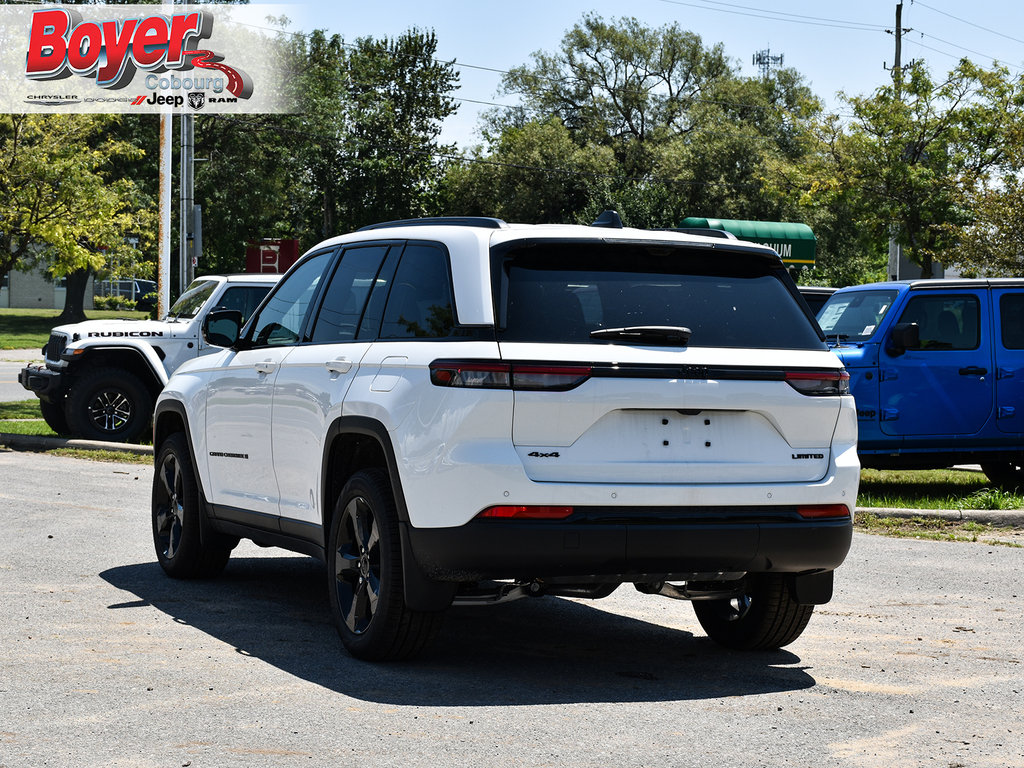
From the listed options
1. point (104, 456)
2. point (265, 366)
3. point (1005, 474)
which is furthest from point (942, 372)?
point (104, 456)

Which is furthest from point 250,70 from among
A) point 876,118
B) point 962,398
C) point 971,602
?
point 971,602

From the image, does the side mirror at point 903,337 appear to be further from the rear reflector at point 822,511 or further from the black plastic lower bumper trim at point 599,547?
the black plastic lower bumper trim at point 599,547

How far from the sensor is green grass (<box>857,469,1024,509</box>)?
496 inches

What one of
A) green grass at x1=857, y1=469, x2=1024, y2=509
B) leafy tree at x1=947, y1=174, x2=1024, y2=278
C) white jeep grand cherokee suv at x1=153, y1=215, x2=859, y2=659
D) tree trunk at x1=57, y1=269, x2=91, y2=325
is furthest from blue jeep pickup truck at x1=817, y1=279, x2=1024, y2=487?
tree trunk at x1=57, y1=269, x2=91, y2=325

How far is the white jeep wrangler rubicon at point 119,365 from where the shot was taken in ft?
54.4

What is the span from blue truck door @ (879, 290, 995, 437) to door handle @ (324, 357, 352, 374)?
26.3 ft

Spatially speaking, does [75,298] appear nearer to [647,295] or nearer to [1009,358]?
[1009,358]

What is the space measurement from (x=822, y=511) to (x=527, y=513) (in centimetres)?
132

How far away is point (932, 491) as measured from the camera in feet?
46.9

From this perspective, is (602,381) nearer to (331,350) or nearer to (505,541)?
(505,541)

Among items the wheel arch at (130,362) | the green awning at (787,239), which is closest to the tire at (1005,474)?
the wheel arch at (130,362)

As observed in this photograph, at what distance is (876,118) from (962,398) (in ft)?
95.9

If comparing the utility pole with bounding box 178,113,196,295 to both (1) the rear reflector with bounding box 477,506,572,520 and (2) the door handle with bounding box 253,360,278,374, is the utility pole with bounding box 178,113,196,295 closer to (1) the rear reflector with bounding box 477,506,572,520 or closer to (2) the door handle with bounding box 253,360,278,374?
(2) the door handle with bounding box 253,360,278,374

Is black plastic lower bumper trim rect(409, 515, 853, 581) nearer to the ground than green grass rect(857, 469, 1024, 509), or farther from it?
farther from it
